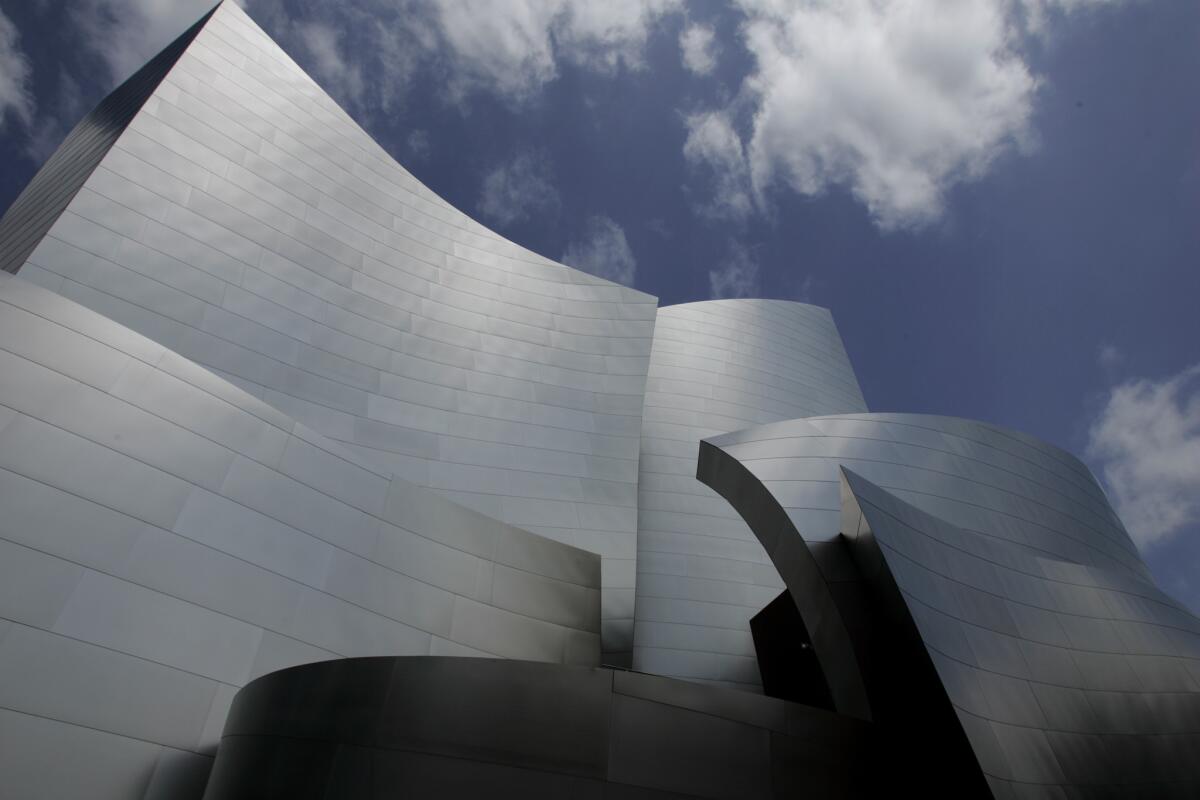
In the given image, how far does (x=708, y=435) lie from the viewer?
23.8 metres

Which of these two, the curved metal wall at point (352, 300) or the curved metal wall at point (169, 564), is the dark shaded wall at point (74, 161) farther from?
the curved metal wall at point (169, 564)

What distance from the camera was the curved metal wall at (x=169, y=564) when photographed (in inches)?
251

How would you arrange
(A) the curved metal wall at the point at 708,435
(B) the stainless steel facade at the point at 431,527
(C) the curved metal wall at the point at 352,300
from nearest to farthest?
1. (B) the stainless steel facade at the point at 431,527
2. (C) the curved metal wall at the point at 352,300
3. (A) the curved metal wall at the point at 708,435

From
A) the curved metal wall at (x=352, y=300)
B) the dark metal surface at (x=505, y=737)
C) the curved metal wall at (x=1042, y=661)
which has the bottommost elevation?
the dark metal surface at (x=505, y=737)

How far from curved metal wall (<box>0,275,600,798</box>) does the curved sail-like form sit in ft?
13.4

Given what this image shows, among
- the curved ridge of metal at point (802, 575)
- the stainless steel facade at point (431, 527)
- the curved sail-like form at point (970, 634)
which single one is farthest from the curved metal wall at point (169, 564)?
the curved sail-like form at point (970, 634)

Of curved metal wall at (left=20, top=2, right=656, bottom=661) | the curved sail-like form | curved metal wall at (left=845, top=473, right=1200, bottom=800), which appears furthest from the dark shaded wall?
curved metal wall at (left=845, top=473, right=1200, bottom=800)

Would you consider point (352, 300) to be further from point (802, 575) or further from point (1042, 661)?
point (1042, 661)

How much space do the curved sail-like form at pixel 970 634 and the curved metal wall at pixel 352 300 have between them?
4.81 m

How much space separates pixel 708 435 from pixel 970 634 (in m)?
16.1

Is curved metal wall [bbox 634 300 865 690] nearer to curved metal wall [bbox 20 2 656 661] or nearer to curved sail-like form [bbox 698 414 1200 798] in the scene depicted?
curved metal wall [bbox 20 2 656 661]

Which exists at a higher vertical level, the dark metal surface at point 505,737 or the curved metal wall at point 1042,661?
the curved metal wall at point 1042,661

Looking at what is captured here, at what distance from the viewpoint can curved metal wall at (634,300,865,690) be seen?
16422 mm

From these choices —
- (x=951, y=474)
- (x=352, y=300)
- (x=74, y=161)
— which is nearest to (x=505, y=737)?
(x=951, y=474)
